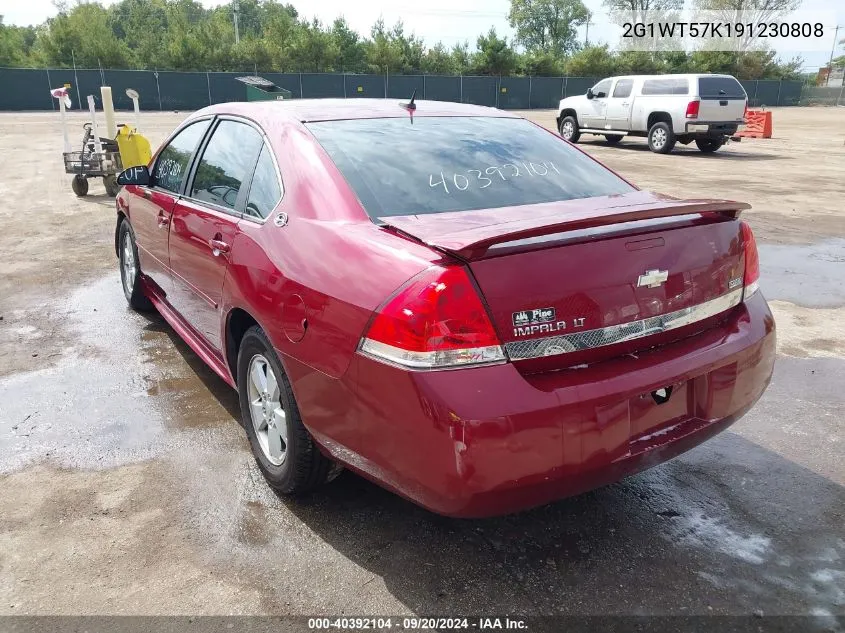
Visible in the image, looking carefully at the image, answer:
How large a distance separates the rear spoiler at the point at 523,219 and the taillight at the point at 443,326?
11 centimetres

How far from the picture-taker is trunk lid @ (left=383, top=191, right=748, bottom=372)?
2.14 meters

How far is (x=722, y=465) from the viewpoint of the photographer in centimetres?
333

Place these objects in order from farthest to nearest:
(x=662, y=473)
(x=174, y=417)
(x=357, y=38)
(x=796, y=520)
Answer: (x=357, y=38) < (x=174, y=417) < (x=662, y=473) < (x=796, y=520)

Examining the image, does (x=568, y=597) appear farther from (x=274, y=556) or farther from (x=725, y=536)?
(x=274, y=556)

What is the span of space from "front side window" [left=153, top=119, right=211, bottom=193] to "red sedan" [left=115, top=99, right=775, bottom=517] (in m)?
0.67

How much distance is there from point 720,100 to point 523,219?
16912 millimetres

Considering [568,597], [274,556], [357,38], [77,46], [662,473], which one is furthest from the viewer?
[357,38]

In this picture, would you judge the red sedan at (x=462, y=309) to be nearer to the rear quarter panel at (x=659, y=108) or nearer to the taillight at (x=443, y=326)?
the taillight at (x=443, y=326)

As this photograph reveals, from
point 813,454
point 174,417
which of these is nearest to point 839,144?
point 813,454

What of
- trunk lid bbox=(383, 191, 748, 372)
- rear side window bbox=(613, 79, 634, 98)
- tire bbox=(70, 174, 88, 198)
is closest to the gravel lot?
trunk lid bbox=(383, 191, 748, 372)

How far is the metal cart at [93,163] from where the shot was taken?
427 inches

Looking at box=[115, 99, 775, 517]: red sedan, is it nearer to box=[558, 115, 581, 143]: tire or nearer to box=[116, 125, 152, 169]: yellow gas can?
box=[116, 125, 152, 169]: yellow gas can

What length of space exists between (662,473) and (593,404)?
4.28 feet

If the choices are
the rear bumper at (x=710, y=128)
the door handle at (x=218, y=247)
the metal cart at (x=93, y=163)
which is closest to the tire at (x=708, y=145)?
the rear bumper at (x=710, y=128)
